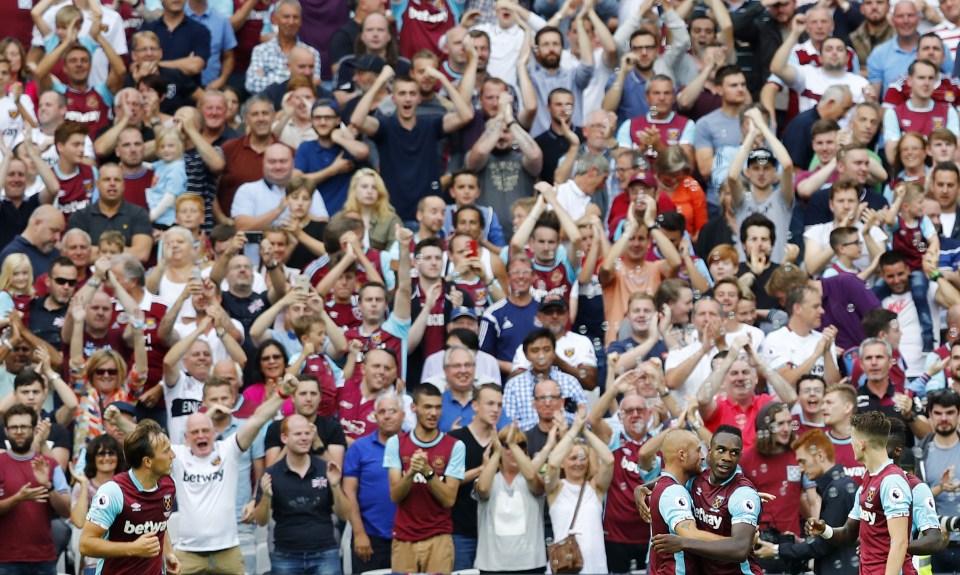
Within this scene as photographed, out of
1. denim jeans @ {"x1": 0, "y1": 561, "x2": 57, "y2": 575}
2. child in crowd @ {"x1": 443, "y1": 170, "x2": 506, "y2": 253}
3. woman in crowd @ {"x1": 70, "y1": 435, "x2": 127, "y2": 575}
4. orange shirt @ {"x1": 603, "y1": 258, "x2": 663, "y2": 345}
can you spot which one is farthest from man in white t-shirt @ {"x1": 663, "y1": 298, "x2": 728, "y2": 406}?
denim jeans @ {"x1": 0, "y1": 561, "x2": 57, "y2": 575}

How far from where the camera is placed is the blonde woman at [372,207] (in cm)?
1856

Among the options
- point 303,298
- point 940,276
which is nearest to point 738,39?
point 940,276

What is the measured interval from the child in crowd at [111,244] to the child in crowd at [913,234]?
7.37m

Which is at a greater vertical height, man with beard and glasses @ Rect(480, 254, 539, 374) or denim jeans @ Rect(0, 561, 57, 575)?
man with beard and glasses @ Rect(480, 254, 539, 374)

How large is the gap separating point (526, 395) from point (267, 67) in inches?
258

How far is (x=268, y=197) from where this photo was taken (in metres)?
19.4

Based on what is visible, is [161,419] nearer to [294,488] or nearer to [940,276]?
[294,488]

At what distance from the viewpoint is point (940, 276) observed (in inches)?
706

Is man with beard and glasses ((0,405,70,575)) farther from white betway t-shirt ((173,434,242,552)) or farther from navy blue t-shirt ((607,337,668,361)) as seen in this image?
navy blue t-shirt ((607,337,668,361))

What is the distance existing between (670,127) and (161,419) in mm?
6443

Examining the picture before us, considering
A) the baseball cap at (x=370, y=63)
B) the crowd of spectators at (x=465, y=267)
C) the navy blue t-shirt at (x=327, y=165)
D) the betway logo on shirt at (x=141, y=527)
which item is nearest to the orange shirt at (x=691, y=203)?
the crowd of spectators at (x=465, y=267)

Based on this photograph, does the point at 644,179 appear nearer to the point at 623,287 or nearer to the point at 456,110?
the point at 623,287

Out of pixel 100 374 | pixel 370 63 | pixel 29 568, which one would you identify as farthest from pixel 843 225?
pixel 29 568

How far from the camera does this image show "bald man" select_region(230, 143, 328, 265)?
755 inches
